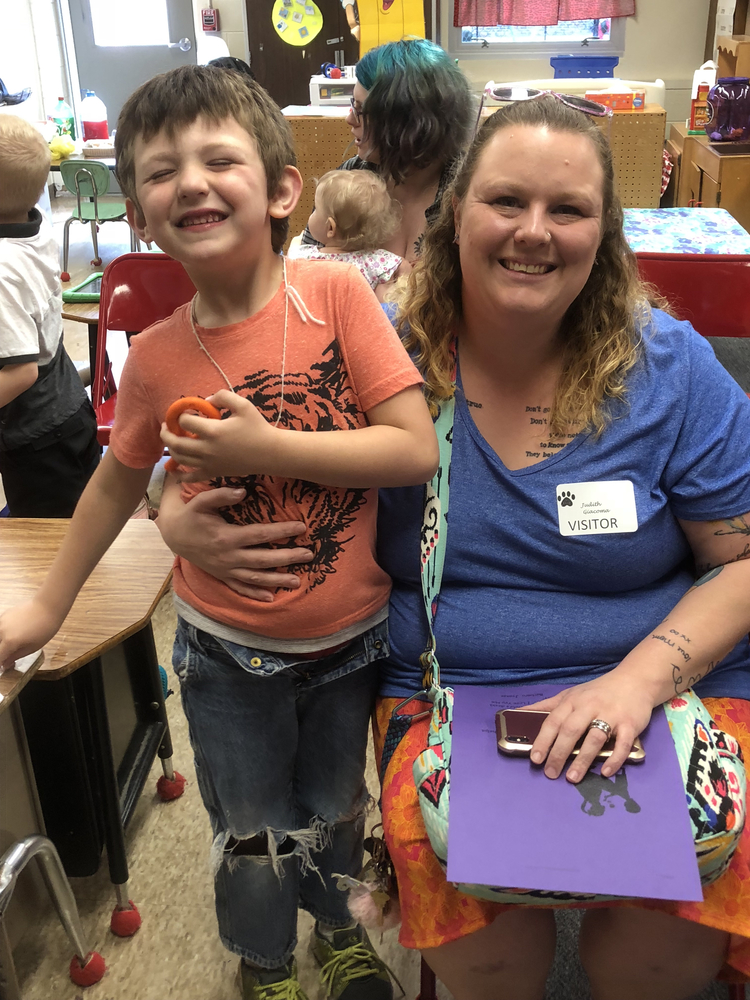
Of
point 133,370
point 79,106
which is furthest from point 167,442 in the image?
point 79,106

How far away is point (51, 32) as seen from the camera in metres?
7.62

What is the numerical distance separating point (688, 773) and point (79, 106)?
27.9 ft

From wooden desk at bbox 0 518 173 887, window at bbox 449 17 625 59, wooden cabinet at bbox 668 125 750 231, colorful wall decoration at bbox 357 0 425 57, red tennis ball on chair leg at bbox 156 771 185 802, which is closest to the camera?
wooden desk at bbox 0 518 173 887

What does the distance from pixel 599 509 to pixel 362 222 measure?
1.41 meters

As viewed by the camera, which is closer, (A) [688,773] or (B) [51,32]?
(A) [688,773]

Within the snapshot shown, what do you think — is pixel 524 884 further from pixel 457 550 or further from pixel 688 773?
pixel 457 550

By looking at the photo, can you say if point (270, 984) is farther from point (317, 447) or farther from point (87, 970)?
point (317, 447)

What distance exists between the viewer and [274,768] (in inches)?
48.3

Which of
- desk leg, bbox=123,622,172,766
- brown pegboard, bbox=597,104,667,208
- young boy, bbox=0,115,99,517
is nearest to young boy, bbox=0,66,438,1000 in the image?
desk leg, bbox=123,622,172,766

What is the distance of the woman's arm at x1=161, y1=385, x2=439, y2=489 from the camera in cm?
92

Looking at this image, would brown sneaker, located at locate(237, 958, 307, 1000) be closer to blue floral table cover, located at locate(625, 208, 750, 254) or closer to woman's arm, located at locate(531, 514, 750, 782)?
woman's arm, located at locate(531, 514, 750, 782)

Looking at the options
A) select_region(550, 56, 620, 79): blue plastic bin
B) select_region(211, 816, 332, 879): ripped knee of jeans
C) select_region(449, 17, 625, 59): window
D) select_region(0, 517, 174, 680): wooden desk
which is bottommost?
select_region(211, 816, 332, 879): ripped knee of jeans

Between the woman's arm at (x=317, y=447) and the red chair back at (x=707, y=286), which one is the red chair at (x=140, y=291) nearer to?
the red chair back at (x=707, y=286)

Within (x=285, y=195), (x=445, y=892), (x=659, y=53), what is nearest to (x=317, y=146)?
(x=285, y=195)
